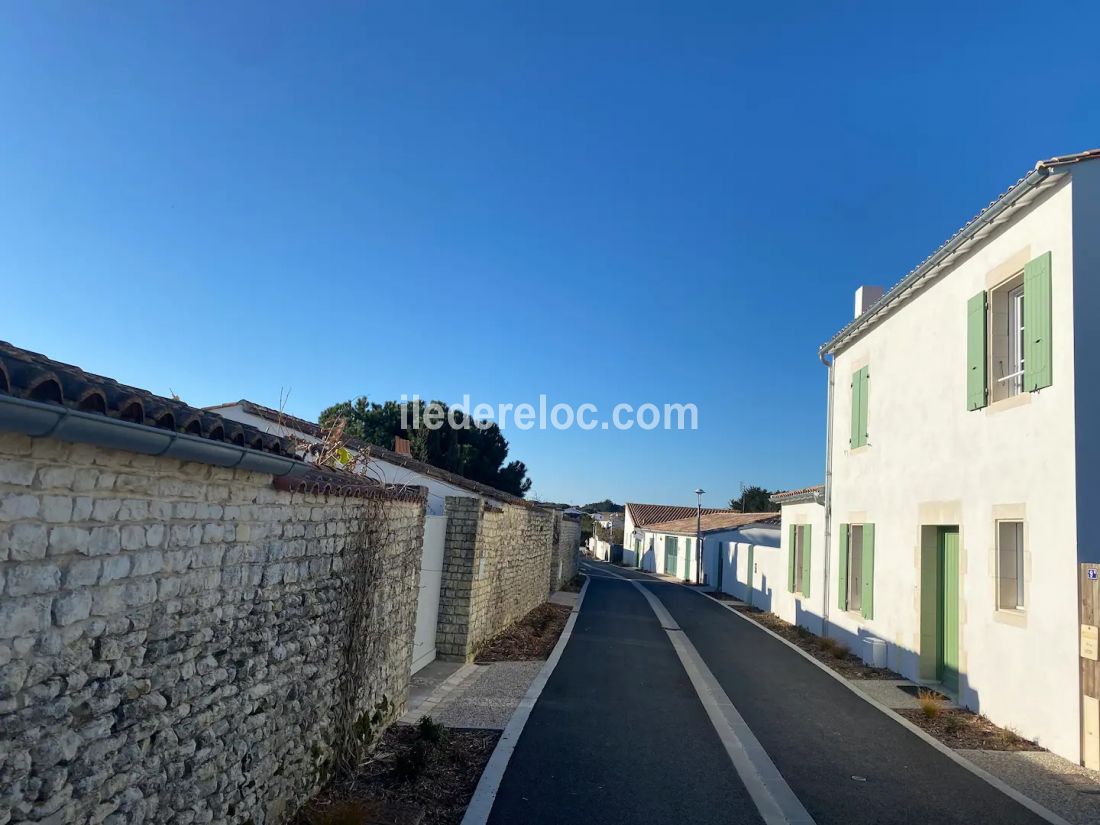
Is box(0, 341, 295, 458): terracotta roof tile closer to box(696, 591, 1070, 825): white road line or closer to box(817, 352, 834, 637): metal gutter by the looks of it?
box(696, 591, 1070, 825): white road line

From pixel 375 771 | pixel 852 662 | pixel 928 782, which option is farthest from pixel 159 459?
pixel 852 662

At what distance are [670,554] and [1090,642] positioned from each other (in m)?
38.1

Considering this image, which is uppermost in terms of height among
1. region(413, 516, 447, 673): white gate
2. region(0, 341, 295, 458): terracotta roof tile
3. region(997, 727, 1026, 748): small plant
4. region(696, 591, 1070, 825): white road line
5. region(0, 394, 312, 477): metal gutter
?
region(0, 341, 295, 458): terracotta roof tile

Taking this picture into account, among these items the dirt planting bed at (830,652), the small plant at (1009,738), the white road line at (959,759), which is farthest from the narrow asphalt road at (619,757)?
the small plant at (1009,738)

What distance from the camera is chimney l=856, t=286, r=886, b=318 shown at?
14.8 meters

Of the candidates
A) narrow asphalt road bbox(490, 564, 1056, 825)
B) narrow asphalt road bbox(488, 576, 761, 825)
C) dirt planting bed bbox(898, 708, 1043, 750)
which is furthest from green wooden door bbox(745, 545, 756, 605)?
dirt planting bed bbox(898, 708, 1043, 750)

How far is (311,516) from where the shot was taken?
518 cm

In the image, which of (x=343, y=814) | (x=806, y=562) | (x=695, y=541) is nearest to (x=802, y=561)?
(x=806, y=562)

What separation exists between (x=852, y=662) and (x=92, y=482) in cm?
1237

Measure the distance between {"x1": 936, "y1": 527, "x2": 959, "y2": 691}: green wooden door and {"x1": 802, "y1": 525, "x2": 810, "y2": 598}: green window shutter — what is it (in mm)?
6101

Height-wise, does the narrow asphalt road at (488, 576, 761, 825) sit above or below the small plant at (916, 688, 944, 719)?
below

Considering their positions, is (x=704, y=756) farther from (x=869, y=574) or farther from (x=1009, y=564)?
(x=869, y=574)

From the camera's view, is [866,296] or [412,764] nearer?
[412,764]

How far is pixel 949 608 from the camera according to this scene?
10273 millimetres
